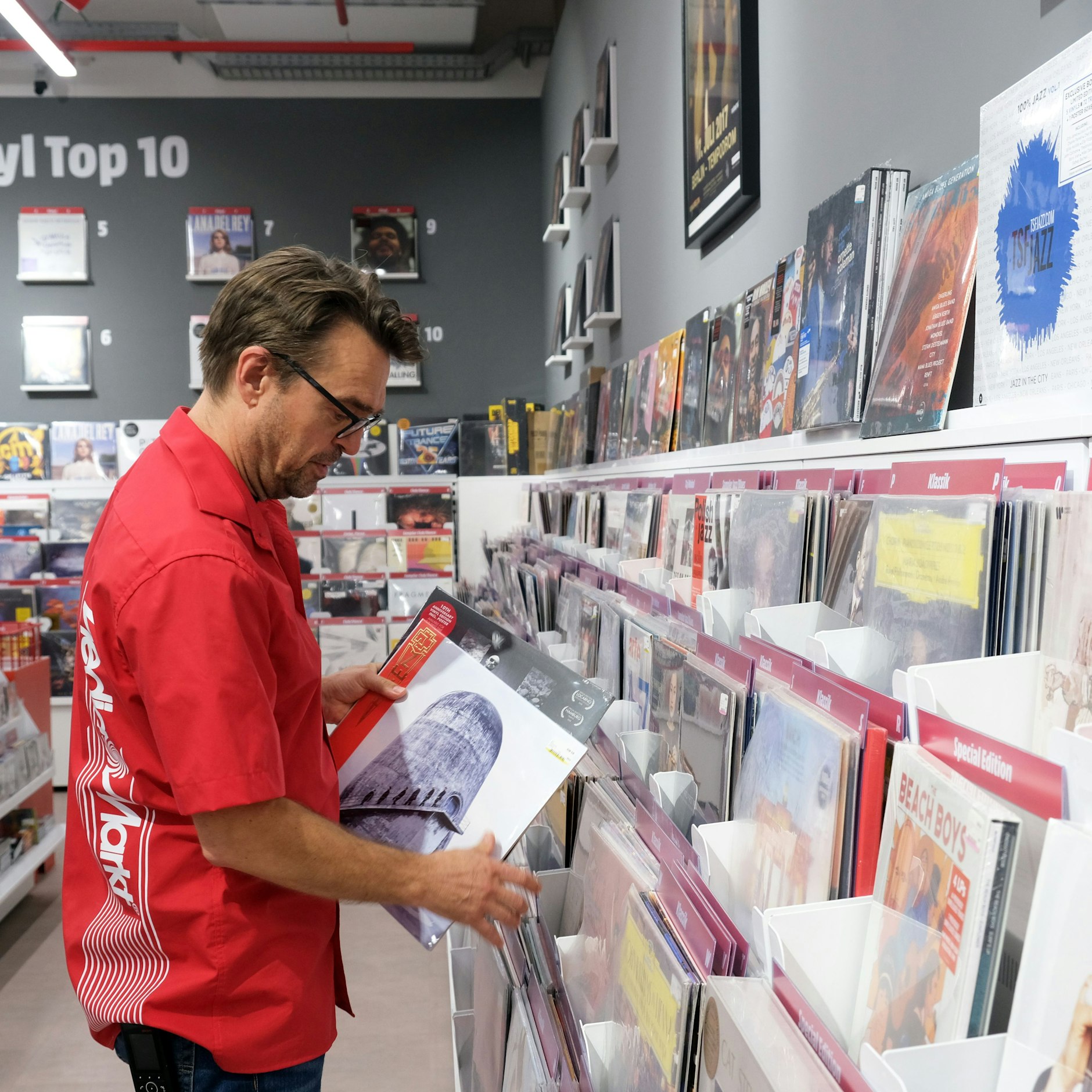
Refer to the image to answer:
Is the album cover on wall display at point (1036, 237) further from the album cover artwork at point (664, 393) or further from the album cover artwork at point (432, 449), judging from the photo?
the album cover artwork at point (432, 449)

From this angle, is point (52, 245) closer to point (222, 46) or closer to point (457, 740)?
point (222, 46)

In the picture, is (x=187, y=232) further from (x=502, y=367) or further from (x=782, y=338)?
(x=782, y=338)

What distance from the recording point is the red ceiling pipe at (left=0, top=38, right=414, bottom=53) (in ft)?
18.3

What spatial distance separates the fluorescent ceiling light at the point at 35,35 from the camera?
13.4 feet

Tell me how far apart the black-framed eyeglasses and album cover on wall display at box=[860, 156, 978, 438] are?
64 cm

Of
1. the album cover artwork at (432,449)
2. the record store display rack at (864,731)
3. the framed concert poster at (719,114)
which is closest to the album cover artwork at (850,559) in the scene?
the record store display rack at (864,731)

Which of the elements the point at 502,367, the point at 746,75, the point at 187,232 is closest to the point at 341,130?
the point at 187,232

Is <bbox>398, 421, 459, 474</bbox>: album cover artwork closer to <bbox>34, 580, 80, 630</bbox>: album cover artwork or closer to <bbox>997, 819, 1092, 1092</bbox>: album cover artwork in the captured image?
<bbox>34, 580, 80, 630</bbox>: album cover artwork

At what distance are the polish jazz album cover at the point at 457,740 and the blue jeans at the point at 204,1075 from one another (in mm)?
246

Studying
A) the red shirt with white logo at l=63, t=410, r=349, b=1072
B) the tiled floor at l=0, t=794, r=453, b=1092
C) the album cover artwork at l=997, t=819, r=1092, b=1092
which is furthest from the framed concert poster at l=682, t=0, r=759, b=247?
the tiled floor at l=0, t=794, r=453, b=1092

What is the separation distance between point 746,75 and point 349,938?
3.07 metres

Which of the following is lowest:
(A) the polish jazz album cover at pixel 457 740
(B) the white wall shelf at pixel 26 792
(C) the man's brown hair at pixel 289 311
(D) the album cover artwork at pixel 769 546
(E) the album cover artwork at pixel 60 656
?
(B) the white wall shelf at pixel 26 792

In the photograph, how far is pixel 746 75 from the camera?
1.92 metres

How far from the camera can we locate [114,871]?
112 cm
